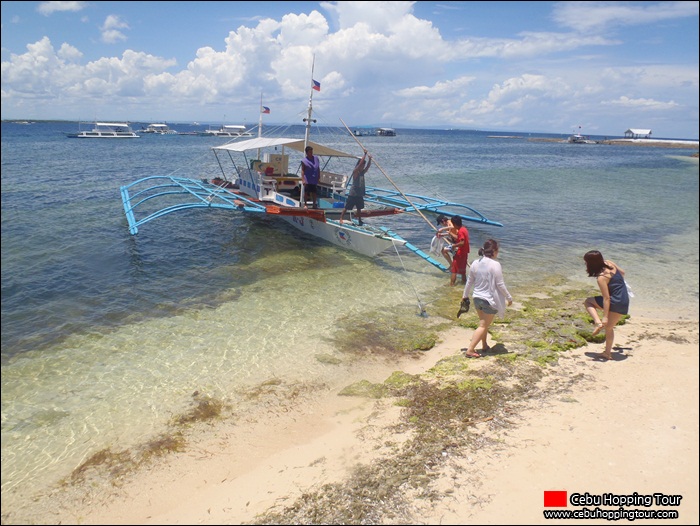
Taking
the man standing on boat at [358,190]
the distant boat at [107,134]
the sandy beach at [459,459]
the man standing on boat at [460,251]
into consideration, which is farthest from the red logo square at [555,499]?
the distant boat at [107,134]

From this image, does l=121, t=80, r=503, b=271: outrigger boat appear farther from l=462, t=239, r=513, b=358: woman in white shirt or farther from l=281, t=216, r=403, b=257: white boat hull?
l=462, t=239, r=513, b=358: woman in white shirt

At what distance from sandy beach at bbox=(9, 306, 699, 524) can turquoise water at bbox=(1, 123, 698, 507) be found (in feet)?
3.05

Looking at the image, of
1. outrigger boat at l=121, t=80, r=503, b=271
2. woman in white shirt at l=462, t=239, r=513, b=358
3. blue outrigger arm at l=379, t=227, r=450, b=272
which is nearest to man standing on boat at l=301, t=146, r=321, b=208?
outrigger boat at l=121, t=80, r=503, b=271

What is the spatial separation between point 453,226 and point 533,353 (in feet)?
15.6

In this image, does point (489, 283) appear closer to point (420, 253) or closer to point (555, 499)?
point (555, 499)

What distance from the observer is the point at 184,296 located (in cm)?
1057

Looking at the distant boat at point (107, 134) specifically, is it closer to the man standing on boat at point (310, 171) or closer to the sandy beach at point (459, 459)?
the man standing on boat at point (310, 171)

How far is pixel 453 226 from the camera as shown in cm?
1115

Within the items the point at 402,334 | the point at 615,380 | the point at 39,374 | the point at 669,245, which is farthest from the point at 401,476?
the point at 669,245

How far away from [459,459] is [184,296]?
27.3ft

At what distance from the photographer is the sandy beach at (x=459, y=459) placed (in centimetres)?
382

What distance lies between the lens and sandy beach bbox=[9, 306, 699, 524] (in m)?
3.82

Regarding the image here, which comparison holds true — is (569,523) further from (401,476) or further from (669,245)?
(669,245)

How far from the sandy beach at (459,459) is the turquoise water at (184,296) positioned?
3.05 ft
